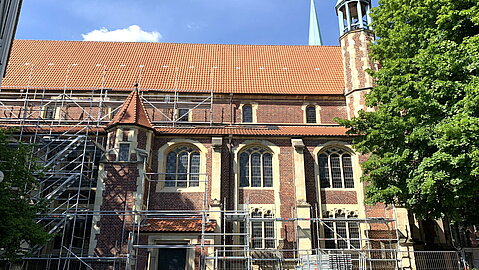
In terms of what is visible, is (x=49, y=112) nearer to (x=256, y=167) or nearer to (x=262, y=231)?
(x=256, y=167)

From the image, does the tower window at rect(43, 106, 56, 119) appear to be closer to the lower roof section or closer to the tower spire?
the lower roof section

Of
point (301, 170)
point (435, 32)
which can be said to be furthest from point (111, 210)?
point (435, 32)

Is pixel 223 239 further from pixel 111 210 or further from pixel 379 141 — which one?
pixel 379 141

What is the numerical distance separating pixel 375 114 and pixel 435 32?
354 centimetres

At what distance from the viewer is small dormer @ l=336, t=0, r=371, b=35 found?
24.3 metres

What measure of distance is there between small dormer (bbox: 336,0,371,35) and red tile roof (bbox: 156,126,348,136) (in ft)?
23.7

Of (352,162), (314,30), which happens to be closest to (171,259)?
(352,162)

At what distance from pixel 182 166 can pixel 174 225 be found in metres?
3.38

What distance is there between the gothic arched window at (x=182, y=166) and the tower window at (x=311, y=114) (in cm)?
755

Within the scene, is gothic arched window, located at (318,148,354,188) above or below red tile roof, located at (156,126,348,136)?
below

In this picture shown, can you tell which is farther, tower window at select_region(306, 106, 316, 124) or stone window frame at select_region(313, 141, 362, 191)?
tower window at select_region(306, 106, 316, 124)

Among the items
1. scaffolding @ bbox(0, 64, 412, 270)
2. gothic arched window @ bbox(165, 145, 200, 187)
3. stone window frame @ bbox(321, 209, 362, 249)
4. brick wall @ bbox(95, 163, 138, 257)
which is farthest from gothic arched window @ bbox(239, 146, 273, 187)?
brick wall @ bbox(95, 163, 138, 257)

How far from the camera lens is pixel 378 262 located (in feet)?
57.3

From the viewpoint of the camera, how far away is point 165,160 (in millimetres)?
19422
